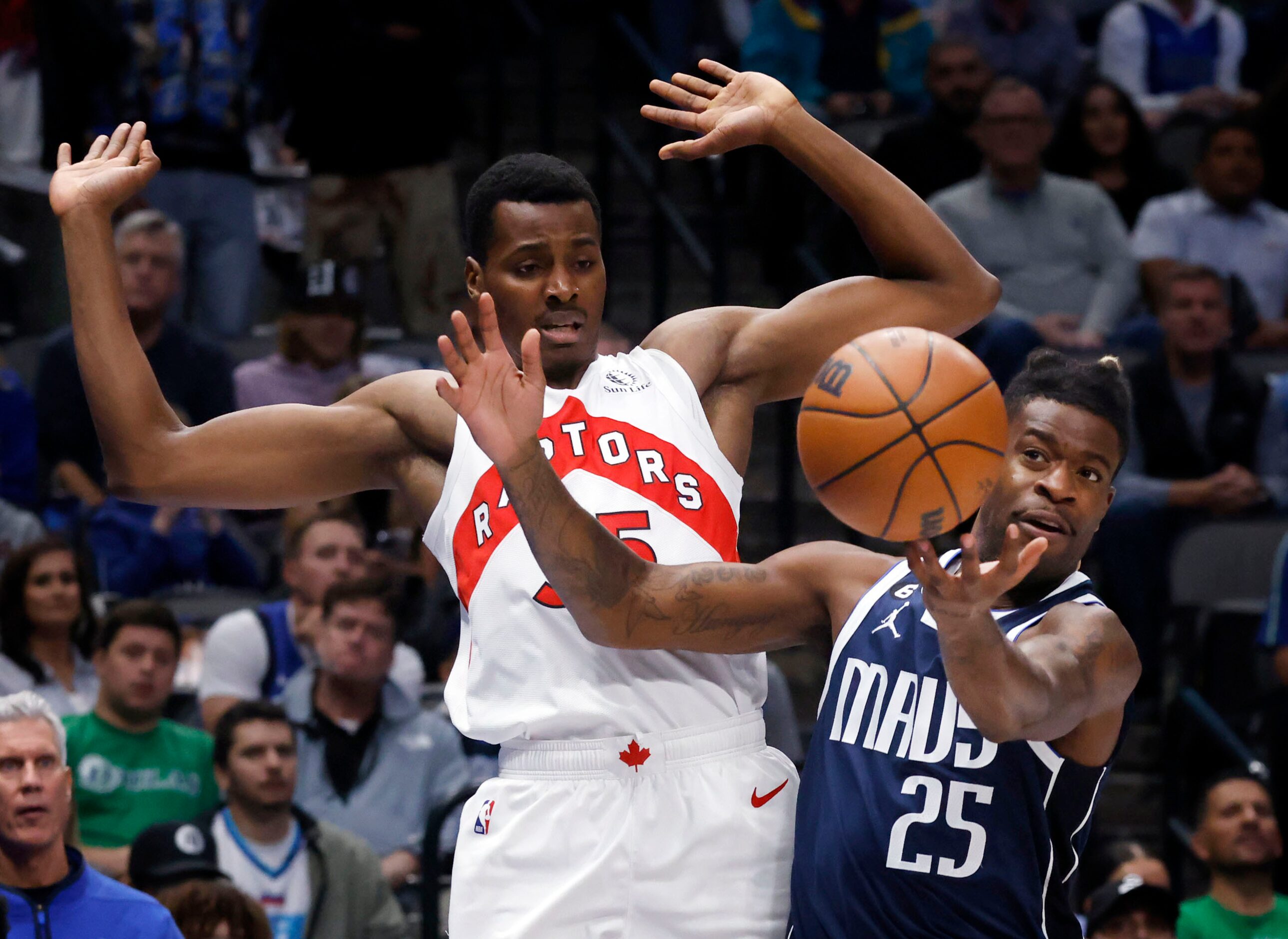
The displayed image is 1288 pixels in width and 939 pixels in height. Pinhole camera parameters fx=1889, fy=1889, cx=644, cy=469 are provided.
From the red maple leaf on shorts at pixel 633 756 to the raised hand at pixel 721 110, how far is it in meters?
1.26

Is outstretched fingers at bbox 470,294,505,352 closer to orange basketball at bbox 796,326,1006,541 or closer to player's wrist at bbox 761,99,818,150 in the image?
orange basketball at bbox 796,326,1006,541

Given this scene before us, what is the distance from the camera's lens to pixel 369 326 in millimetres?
11156

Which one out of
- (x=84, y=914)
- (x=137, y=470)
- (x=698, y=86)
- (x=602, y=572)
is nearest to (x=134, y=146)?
(x=137, y=470)

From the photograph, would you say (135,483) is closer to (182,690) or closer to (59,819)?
(59,819)

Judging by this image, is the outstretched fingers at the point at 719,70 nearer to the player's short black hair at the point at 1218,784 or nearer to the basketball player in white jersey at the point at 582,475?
the basketball player in white jersey at the point at 582,475

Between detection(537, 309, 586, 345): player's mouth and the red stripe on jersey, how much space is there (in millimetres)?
147

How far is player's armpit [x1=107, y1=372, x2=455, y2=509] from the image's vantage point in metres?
4.05

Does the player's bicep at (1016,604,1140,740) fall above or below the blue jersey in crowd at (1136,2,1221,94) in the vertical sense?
below

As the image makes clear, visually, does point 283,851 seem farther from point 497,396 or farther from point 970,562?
point 970,562

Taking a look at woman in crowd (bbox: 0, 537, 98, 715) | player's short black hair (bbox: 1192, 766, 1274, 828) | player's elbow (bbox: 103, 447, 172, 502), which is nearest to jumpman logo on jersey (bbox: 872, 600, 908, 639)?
player's elbow (bbox: 103, 447, 172, 502)

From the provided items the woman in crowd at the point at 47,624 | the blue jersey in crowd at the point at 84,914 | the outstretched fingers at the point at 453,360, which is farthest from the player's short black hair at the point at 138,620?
the outstretched fingers at the point at 453,360

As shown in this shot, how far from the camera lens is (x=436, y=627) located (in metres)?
8.23

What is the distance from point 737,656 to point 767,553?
18.7 ft

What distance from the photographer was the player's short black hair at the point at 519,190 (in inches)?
160
